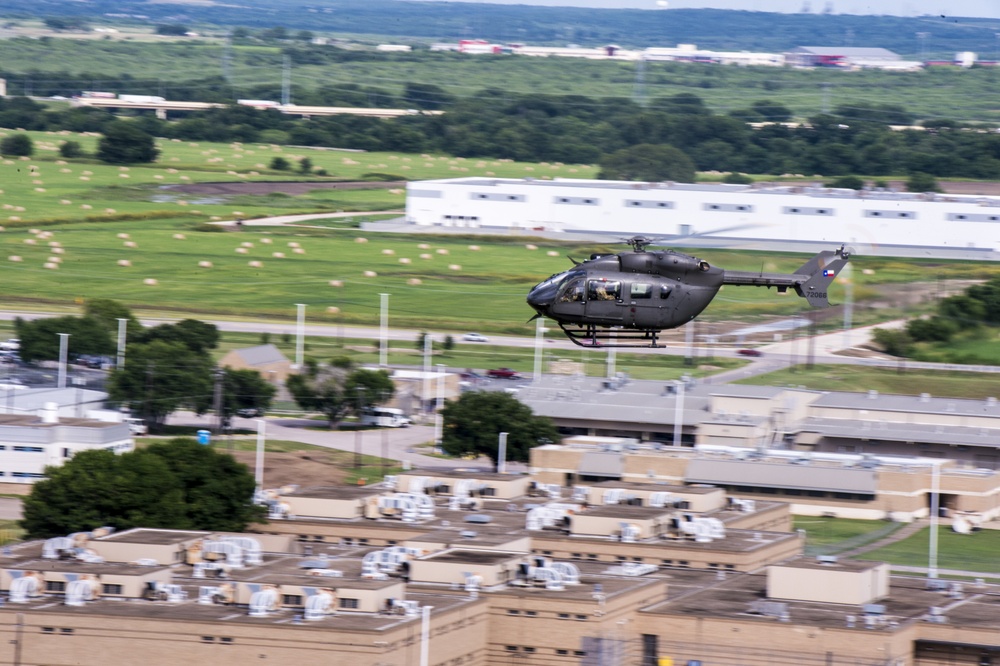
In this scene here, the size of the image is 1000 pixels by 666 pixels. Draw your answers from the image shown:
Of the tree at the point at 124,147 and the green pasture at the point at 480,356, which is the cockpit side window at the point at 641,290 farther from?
the tree at the point at 124,147

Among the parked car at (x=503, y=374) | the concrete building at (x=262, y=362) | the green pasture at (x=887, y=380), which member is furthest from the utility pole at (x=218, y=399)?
the green pasture at (x=887, y=380)

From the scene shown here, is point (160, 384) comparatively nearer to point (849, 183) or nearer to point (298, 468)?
point (298, 468)

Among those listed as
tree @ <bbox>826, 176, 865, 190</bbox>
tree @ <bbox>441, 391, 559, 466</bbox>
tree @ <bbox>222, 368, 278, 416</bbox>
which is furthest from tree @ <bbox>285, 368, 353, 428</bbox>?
tree @ <bbox>826, 176, 865, 190</bbox>

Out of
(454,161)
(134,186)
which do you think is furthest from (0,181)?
(454,161)

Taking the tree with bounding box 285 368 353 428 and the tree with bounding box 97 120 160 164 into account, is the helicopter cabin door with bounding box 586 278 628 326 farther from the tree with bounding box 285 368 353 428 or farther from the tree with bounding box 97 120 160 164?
the tree with bounding box 97 120 160 164

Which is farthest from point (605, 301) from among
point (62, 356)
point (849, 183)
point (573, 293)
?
point (849, 183)

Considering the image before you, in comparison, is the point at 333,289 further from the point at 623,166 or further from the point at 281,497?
the point at 623,166
